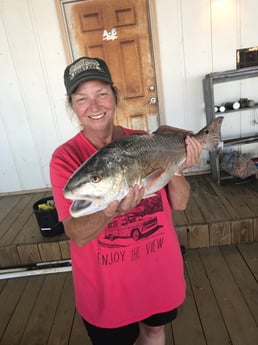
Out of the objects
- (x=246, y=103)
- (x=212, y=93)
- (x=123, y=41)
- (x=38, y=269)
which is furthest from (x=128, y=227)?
(x=246, y=103)

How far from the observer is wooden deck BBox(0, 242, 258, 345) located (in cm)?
197

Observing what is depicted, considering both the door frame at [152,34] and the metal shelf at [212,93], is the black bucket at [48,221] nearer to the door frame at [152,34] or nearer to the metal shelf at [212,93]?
the door frame at [152,34]

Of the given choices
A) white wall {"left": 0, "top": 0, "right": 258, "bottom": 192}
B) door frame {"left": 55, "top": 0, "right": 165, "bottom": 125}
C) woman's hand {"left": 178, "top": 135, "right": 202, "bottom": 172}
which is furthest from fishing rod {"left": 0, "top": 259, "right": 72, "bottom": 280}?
door frame {"left": 55, "top": 0, "right": 165, "bottom": 125}

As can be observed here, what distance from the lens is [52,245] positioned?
9.29 feet

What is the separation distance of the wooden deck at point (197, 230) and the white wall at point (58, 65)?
977mm

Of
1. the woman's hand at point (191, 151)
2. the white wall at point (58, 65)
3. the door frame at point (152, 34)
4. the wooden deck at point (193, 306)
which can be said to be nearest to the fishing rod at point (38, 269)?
the wooden deck at point (193, 306)

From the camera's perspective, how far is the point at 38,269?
9.24 ft

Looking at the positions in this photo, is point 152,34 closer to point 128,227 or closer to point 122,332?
point 128,227

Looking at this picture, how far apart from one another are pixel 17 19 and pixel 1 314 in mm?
3258

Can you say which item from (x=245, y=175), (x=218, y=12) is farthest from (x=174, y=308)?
(x=218, y=12)

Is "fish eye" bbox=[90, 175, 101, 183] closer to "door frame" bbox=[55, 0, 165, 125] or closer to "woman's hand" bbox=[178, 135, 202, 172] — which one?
"woman's hand" bbox=[178, 135, 202, 172]

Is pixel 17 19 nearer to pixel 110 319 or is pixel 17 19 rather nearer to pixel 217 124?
pixel 217 124

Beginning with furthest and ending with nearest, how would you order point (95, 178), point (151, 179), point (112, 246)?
point (112, 246) < point (151, 179) < point (95, 178)

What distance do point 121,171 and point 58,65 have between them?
3119mm
